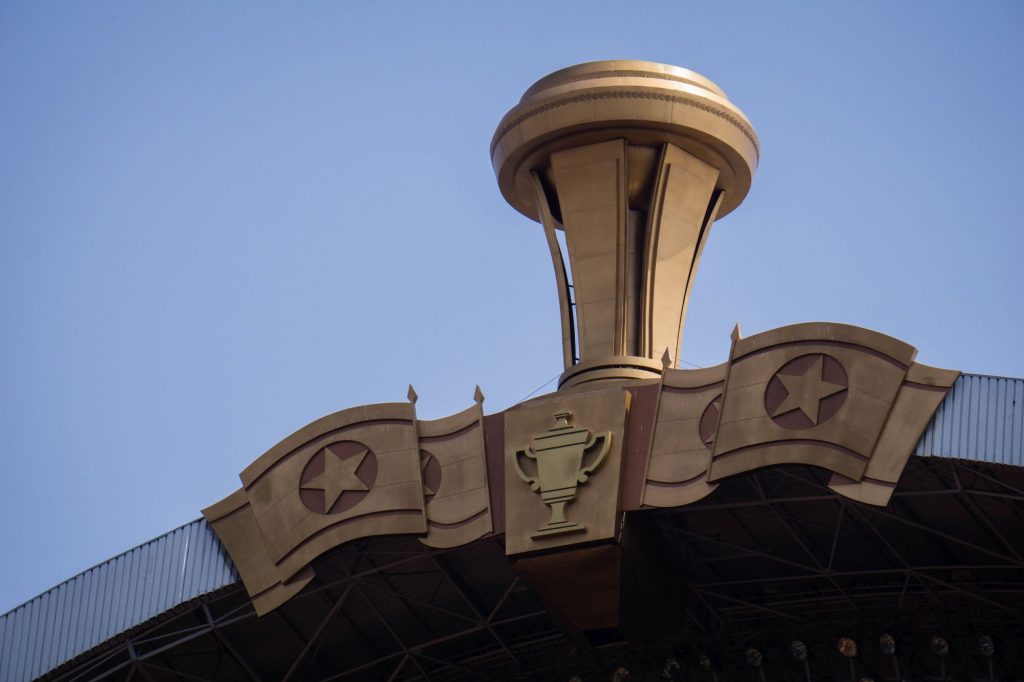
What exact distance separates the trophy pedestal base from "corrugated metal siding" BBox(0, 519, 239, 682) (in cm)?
826

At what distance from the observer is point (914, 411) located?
39.7m

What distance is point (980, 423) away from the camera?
128 feet

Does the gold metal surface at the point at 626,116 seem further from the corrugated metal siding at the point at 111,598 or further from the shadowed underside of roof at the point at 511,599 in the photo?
the corrugated metal siding at the point at 111,598

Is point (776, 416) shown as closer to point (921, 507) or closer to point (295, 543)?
point (921, 507)

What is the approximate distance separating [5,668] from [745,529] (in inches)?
754

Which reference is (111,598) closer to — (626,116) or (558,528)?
(558,528)

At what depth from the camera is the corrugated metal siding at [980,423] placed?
127ft

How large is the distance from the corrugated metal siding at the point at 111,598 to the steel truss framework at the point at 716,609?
47 centimetres

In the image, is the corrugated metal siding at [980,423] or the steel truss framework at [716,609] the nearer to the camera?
the corrugated metal siding at [980,423]

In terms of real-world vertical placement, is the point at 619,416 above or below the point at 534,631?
above

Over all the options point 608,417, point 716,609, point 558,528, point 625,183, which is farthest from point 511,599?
point 625,183

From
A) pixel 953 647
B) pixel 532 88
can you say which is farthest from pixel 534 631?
pixel 532 88

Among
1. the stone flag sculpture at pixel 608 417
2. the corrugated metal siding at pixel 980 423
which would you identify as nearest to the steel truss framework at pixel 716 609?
the stone flag sculpture at pixel 608 417

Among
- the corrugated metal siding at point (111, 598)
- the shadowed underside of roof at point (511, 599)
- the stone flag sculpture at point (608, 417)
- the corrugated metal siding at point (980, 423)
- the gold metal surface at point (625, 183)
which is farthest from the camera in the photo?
the gold metal surface at point (625, 183)
